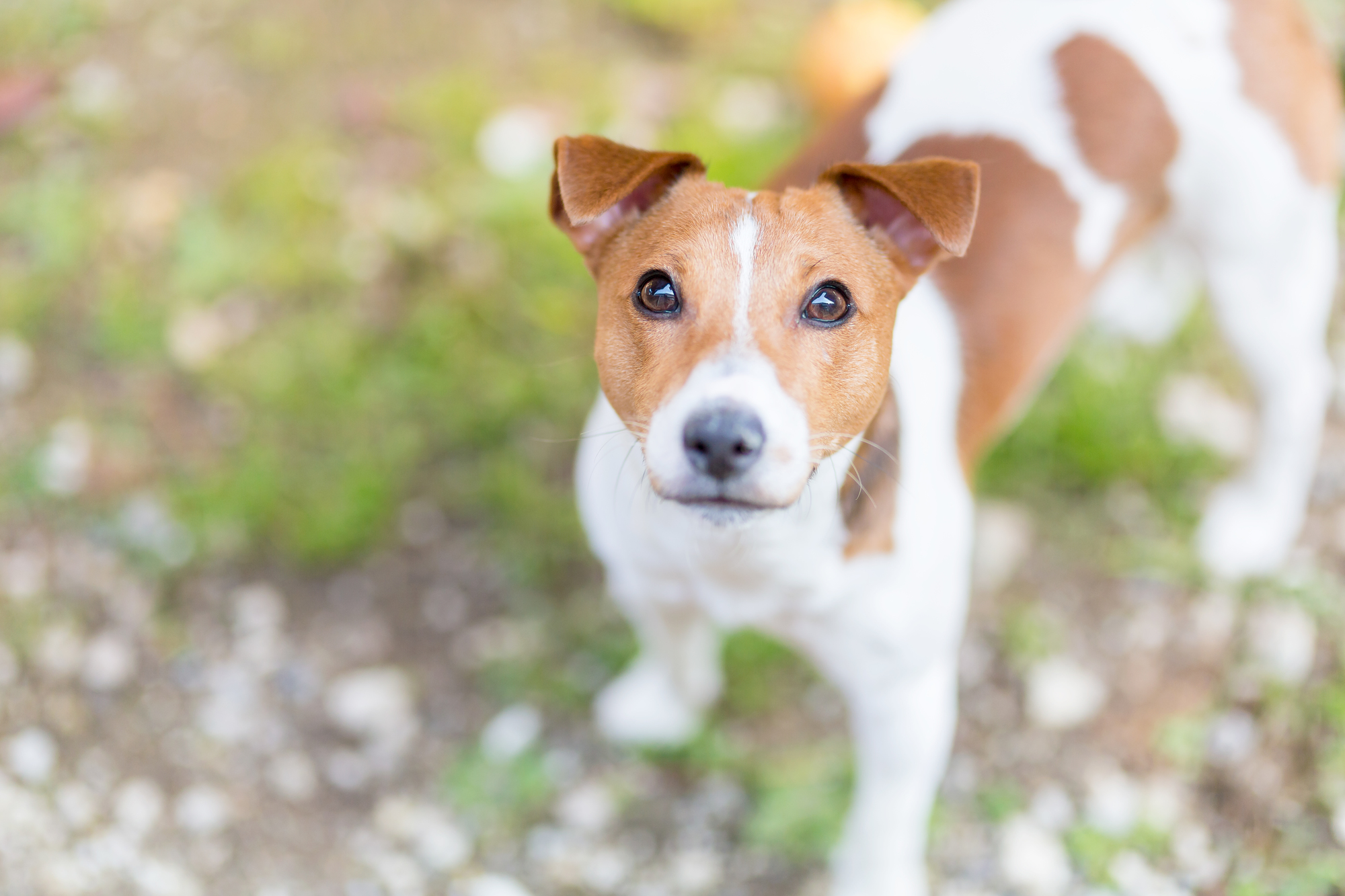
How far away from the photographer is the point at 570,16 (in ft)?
16.6

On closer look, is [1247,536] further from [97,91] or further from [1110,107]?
[97,91]

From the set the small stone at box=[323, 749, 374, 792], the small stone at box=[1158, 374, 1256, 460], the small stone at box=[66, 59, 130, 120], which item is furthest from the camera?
the small stone at box=[66, 59, 130, 120]

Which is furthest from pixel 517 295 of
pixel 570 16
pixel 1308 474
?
pixel 1308 474

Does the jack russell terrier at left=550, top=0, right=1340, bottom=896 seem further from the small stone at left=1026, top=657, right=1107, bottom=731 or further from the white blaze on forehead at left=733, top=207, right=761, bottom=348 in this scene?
the small stone at left=1026, top=657, right=1107, bottom=731

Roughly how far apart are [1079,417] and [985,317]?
1.40m

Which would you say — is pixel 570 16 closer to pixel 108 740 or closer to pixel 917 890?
pixel 108 740

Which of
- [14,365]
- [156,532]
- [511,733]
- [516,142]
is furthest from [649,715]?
[14,365]

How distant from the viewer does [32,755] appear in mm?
3543

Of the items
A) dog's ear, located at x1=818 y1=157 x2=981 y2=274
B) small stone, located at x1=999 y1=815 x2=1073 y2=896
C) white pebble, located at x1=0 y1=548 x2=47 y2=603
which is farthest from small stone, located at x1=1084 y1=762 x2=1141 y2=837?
white pebble, located at x1=0 y1=548 x2=47 y2=603

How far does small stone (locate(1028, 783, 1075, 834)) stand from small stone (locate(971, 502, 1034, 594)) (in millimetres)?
687

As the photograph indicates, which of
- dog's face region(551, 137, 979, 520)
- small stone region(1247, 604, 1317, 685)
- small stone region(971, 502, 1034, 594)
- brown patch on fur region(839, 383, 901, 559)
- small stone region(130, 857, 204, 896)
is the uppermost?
dog's face region(551, 137, 979, 520)

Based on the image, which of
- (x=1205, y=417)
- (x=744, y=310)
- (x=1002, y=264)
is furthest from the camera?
(x=1205, y=417)

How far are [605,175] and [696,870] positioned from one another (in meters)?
2.16

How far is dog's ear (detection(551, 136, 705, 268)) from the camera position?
2.17 metres
